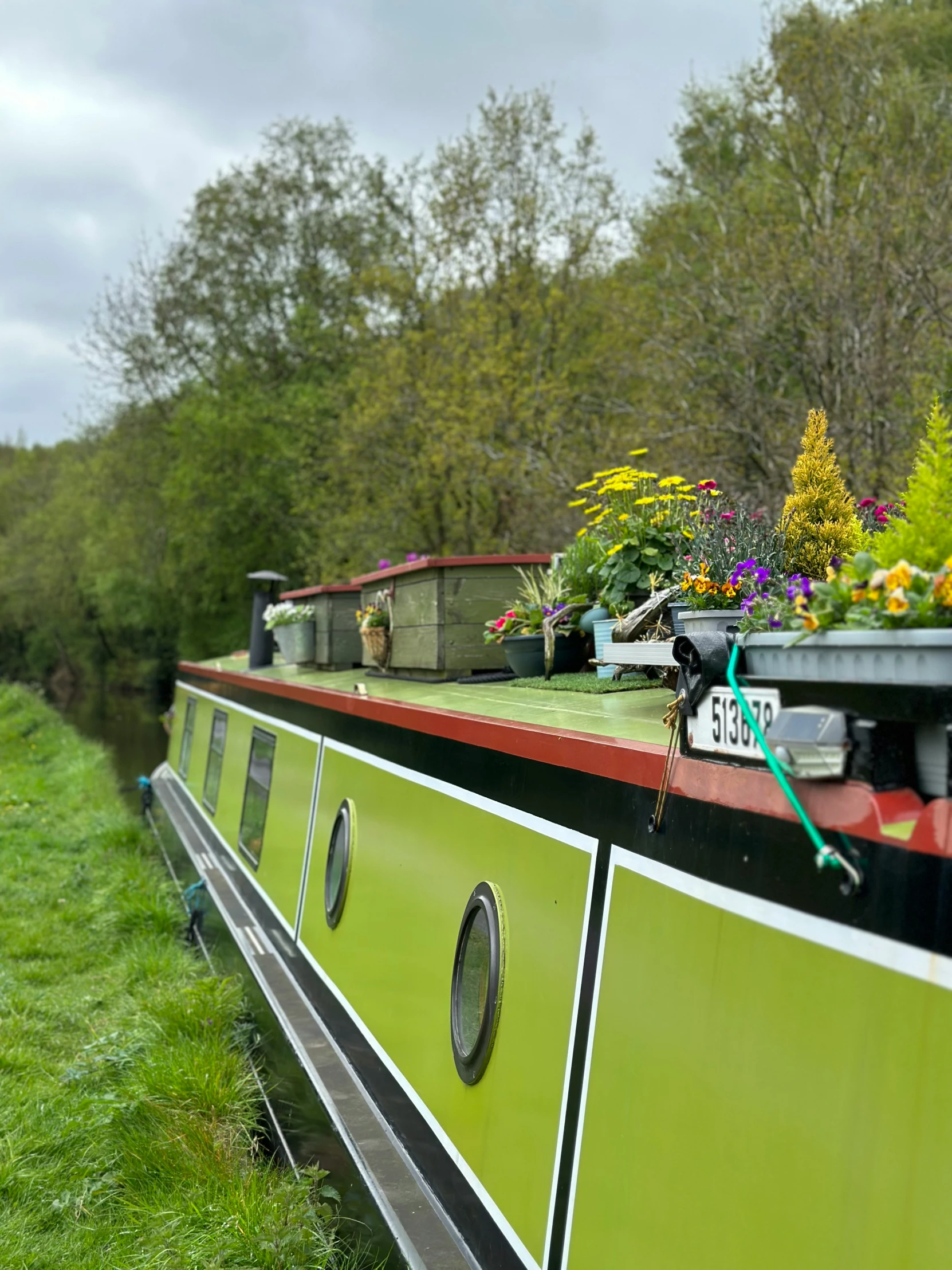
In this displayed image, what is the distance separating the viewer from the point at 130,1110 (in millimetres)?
4109

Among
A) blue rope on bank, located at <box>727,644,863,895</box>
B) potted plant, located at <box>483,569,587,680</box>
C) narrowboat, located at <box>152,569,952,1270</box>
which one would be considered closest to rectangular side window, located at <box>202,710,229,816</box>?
potted plant, located at <box>483,569,587,680</box>

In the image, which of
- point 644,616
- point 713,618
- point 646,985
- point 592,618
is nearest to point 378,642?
point 592,618

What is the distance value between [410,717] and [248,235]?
23.7m

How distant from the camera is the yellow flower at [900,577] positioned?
1416 mm

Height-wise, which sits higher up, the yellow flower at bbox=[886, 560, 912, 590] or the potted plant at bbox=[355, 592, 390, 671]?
the yellow flower at bbox=[886, 560, 912, 590]

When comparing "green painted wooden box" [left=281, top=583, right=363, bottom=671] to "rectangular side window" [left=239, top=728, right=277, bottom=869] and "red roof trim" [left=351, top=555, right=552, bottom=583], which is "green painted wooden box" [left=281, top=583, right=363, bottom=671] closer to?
"rectangular side window" [left=239, top=728, right=277, bottom=869]

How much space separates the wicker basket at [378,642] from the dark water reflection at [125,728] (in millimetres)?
11230

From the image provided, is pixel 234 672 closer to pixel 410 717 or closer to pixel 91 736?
pixel 410 717

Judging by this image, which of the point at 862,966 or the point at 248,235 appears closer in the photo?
the point at 862,966

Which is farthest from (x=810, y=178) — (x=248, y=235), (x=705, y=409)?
(x=248, y=235)

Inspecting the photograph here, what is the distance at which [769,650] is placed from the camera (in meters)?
1.66

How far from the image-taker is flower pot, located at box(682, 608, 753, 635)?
252 centimetres

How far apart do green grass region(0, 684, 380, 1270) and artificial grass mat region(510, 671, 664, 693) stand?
5.55 feet

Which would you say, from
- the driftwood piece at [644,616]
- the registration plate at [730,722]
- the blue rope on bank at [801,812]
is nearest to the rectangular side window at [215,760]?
the driftwood piece at [644,616]
